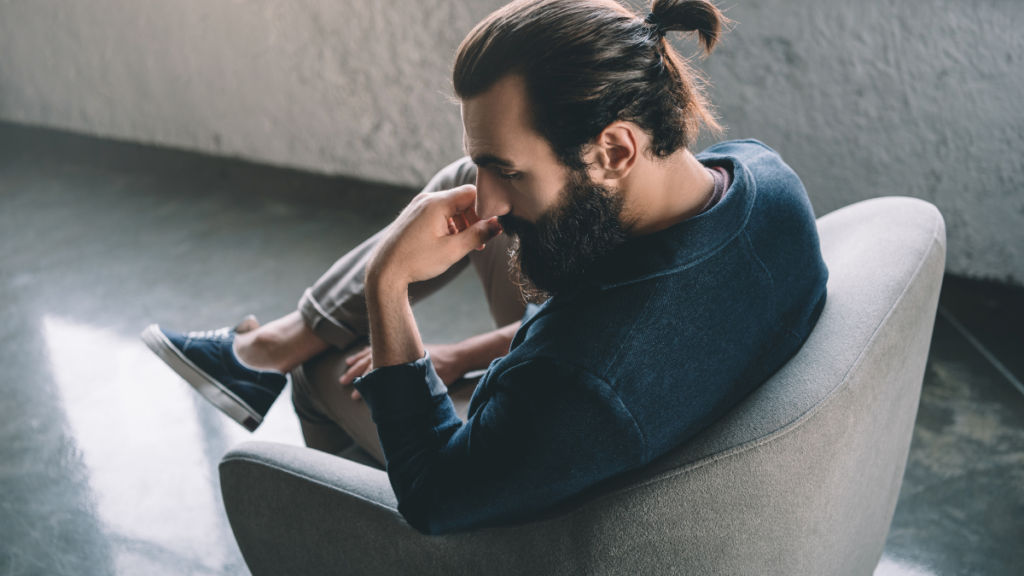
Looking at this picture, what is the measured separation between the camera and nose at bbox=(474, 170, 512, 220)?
0.98 meters

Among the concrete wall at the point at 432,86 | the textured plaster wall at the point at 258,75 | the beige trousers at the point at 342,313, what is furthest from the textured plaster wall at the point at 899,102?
the beige trousers at the point at 342,313

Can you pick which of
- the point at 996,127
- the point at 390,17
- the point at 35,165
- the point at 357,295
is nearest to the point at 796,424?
the point at 357,295

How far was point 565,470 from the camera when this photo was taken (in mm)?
793

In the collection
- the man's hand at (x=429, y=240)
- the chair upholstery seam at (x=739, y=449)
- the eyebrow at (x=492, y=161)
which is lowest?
the chair upholstery seam at (x=739, y=449)

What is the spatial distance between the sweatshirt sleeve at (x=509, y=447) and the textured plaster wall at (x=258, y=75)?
2.29 meters

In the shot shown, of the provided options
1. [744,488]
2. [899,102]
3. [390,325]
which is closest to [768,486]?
[744,488]

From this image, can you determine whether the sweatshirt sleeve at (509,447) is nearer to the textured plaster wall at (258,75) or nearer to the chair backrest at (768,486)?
the chair backrest at (768,486)

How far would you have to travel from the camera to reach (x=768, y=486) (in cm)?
77

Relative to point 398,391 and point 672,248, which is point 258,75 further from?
point 672,248

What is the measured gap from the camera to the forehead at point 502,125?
0.91 meters

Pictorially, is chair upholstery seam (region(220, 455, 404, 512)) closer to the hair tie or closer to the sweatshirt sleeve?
the sweatshirt sleeve

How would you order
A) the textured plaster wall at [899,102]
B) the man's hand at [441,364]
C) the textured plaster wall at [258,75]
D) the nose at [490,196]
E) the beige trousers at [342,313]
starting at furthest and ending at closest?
the textured plaster wall at [258,75] → the textured plaster wall at [899,102] → the beige trousers at [342,313] → the man's hand at [441,364] → the nose at [490,196]

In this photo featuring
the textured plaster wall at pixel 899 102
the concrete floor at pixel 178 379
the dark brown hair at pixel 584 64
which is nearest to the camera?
the dark brown hair at pixel 584 64

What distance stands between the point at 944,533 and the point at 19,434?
241 cm
